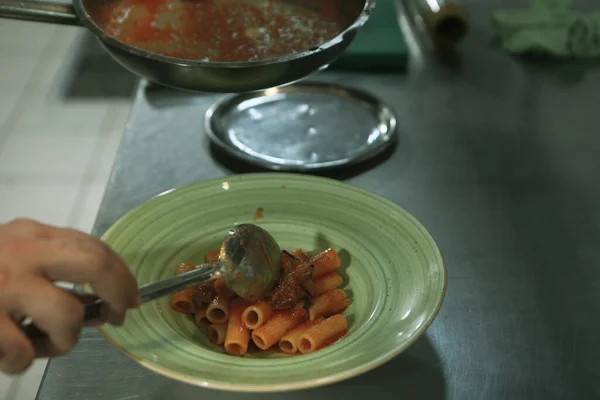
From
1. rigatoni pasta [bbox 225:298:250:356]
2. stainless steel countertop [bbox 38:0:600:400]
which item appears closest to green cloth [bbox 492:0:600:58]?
stainless steel countertop [bbox 38:0:600:400]

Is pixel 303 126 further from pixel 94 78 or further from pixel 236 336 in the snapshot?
pixel 94 78

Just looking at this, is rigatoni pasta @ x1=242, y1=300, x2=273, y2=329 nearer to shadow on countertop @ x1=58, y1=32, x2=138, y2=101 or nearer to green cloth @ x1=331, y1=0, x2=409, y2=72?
green cloth @ x1=331, y1=0, x2=409, y2=72

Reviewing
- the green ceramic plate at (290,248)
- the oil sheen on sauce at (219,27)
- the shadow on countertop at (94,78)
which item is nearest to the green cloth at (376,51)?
the oil sheen on sauce at (219,27)

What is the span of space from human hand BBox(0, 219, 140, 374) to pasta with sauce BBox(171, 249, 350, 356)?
0.60 ft

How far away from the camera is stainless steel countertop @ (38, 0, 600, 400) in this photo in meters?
0.69

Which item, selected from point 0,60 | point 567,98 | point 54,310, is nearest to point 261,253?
point 54,310

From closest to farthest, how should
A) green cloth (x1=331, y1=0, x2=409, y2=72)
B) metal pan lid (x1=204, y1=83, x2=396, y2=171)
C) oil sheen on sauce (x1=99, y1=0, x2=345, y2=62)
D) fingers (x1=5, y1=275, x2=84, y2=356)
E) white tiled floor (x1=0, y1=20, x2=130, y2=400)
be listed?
fingers (x1=5, y1=275, x2=84, y2=356) < oil sheen on sauce (x1=99, y1=0, x2=345, y2=62) < metal pan lid (x1=204, y1=83, x2=396, y2=171) < green cloth (x1=331, y1=0, x2=409, y2=72) < white tiled floor (x1=0, y1=20, x2=130, y2=400)

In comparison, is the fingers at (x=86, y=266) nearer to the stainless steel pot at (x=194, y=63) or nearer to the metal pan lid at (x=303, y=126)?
the stainless steel pot at (x=194, y=63)

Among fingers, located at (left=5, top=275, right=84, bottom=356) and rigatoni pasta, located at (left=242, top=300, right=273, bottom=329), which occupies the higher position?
fingers, located at (left=5, top=275, right=84, bottom=356)

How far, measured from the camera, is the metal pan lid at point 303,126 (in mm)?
1016

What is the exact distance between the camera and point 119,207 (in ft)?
3.03

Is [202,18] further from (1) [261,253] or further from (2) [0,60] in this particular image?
(2) [0,60]

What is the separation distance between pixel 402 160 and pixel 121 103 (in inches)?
53.1

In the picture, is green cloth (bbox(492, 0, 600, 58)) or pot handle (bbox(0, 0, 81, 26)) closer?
pot handle (bbox(0, 0, 81, 26))
